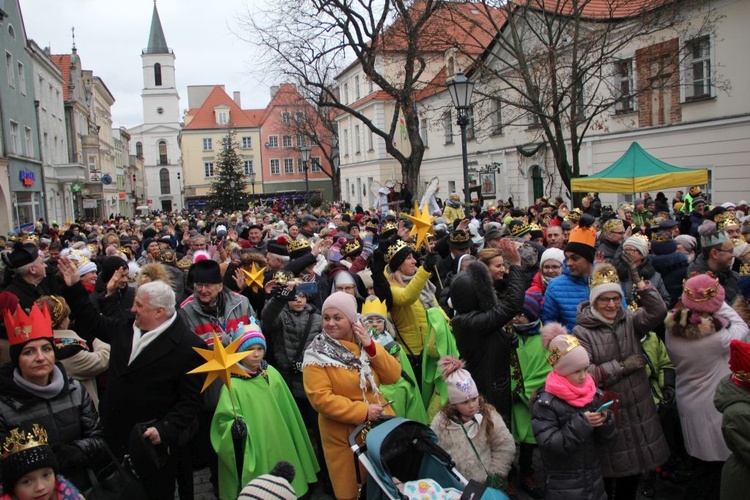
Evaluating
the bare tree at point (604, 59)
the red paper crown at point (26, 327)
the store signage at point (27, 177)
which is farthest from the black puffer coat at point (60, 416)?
the store signage at point (27, 177)

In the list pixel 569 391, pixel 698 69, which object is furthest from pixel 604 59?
pixel 569 391

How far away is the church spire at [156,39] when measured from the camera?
97.7 m

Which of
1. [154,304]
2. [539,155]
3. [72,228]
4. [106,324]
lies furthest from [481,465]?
[539,155]

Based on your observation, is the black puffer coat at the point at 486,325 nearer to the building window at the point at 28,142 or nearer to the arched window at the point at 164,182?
the building window at the point at 28,142

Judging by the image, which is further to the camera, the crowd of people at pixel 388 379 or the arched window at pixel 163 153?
the arched window at pixel 163 153

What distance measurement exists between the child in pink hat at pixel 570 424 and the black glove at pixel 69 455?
279cm

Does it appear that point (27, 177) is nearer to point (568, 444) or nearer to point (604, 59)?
point (604, 59)

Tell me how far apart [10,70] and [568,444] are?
3287 centimetres

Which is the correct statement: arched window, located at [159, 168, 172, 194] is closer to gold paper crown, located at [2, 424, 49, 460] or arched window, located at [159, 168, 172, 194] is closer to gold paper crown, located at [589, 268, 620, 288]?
gold paper crown, located at [589, 268, 620, 288]

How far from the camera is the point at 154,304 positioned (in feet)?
14.0

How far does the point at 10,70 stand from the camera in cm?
2956

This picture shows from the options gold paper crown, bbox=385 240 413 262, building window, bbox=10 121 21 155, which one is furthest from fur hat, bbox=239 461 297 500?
building window, bbox=10 121 21 155

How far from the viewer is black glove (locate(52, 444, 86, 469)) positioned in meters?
3.63

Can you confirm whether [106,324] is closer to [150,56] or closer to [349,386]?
[349,386]
